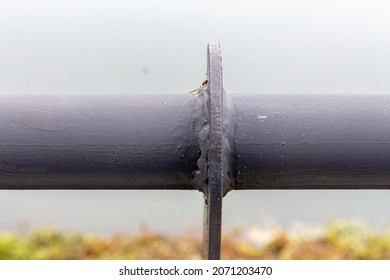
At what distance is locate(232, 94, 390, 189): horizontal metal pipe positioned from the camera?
0.60 meters

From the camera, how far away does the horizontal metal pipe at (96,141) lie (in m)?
0.59

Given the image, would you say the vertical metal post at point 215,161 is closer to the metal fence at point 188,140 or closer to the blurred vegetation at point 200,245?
the metal fence at point 188,140

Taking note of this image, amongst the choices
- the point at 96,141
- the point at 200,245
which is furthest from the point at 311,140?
the point at 200,245

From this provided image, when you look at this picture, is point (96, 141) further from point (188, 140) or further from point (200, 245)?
point (200, 245)

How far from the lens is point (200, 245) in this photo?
2.01 m

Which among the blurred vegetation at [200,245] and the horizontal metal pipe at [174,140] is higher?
the blurred vegetation at [200,245]

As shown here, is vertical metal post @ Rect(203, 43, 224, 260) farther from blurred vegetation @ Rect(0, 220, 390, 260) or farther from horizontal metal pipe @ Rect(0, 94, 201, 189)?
blurred vegetation @ Rect(0, 220, 390, 260)

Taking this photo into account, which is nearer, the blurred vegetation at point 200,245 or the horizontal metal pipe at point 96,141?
the horizontal metal pipe at point 96,141

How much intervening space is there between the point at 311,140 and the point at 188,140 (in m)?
0.13

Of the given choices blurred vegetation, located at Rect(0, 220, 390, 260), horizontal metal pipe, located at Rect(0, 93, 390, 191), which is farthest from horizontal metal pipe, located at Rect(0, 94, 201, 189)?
blurred vegetation, located at Rect(0, 220, 390, 260)

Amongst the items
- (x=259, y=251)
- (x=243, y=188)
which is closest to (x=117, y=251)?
(x=259, y=251)

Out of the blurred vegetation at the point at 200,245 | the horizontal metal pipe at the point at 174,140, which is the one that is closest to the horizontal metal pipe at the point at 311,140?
the horizontal metal pipe at the point at 174,140

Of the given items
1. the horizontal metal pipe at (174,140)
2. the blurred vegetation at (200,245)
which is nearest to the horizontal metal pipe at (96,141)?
the horizontal metal pipe at (174,140)

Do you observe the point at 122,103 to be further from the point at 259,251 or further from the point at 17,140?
the point at 259,251
